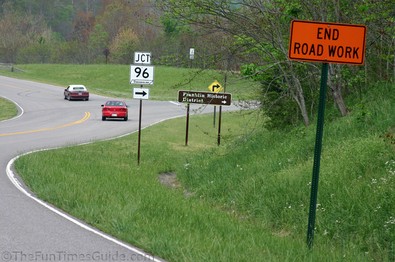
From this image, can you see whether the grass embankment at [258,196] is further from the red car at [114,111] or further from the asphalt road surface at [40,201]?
the red car at [114,111]

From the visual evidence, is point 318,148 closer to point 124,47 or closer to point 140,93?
point 140,93

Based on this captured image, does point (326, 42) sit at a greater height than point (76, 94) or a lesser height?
greater

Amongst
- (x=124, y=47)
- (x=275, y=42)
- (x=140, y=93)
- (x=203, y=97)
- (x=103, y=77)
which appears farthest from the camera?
(x=124, y=47)

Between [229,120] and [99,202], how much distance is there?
110ft

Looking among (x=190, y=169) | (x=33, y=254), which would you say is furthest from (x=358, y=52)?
(x=190, y=169)

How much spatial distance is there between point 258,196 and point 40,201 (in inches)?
167

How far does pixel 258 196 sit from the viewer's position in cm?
1389

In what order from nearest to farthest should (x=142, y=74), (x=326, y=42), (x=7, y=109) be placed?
1. (x=326, y=42)
2. (x=142, y=74)
3. (x=7, y=109)

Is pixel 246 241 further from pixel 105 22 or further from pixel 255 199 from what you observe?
pixel 105 22

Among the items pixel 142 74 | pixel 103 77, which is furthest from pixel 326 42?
pixel 103 77

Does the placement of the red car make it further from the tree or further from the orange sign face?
the tree

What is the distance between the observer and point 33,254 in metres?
8.88

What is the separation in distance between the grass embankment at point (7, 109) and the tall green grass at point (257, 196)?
2469 cm

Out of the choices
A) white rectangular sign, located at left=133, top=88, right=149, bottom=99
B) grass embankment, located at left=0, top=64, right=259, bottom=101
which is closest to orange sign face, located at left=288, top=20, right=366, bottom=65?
white rectangular sign, located at left=133, top=88, right=149, bottom=99
